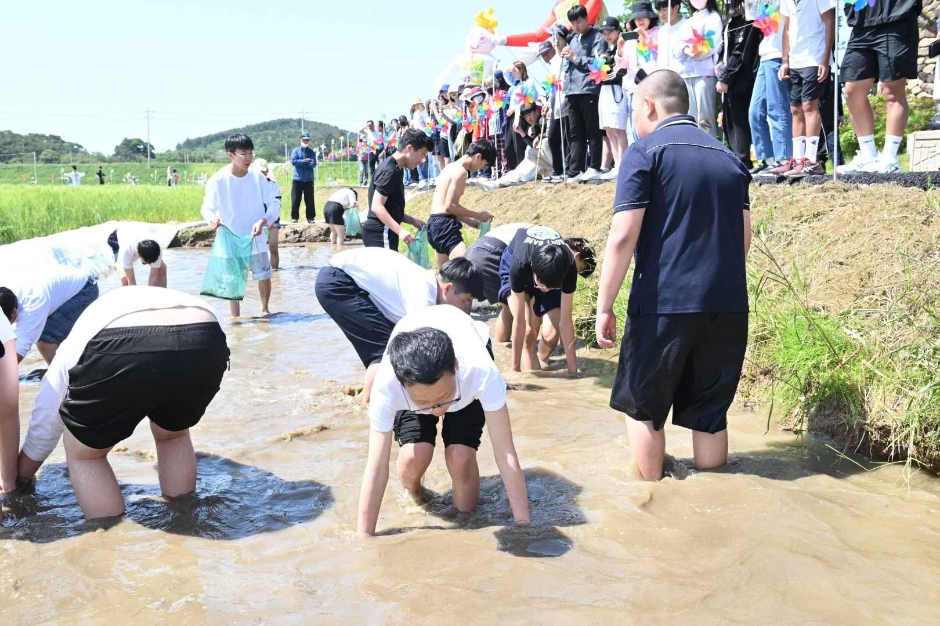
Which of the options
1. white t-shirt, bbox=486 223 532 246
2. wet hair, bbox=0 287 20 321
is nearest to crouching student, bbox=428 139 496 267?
white t-shirt, bbox=486 223 532 246

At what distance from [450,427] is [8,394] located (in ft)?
5.82

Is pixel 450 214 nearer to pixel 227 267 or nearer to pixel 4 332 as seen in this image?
pixel 227 267

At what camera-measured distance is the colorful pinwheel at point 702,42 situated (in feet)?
24.4

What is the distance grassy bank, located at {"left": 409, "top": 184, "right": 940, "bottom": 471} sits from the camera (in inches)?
151

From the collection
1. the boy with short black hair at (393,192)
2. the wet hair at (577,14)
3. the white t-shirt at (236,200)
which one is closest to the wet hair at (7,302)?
the boy with short black hair at (393,192)

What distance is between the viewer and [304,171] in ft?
51.7

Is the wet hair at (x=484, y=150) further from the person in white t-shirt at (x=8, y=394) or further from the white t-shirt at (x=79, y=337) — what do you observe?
the person in white t-shirt at (x=8, y=394)

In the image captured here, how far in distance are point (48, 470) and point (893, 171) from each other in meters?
5.87

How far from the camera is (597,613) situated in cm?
255

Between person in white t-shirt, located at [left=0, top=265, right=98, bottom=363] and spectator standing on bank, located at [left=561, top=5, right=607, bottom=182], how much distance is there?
5.74 meters

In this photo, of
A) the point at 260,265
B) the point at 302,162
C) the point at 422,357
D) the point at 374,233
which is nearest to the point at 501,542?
the point at 422,357

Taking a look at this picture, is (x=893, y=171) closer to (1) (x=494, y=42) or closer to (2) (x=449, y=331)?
(2) (x=449, y=331)

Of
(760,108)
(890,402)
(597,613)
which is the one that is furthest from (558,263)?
(760,108)

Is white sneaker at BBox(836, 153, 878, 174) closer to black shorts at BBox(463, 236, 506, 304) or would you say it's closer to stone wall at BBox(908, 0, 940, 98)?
black shorts at BBox(463, 236, 506, 304)
